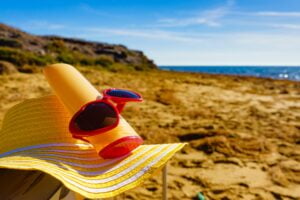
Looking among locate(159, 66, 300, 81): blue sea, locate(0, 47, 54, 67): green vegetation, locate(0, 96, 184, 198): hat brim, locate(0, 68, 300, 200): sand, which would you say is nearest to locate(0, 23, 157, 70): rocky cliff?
locate(0, 47, 54, 67): green vegetation

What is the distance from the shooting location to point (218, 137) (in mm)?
5355

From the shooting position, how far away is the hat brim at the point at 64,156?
1.58 meters

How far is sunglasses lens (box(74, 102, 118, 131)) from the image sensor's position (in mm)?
1814

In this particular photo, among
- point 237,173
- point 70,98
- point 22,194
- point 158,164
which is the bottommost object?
point 237,173

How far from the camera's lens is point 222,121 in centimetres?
664

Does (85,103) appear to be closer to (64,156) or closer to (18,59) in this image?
(64,156)

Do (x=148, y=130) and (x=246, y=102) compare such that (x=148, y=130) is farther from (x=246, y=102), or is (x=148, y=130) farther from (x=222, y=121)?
(x=246, y=102)

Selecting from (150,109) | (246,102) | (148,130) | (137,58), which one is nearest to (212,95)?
(246,102)

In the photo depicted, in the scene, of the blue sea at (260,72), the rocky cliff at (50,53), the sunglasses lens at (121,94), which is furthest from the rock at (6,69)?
the blue sea at (260,72)

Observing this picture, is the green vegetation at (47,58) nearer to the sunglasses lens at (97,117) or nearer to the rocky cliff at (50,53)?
the rocky cliff at (50,53)

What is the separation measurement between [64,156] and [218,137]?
3.86 m

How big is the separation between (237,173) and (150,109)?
11.3 ft

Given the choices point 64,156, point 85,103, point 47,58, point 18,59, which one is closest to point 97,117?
point 85,103

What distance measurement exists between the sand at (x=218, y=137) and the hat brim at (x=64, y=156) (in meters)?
1.59
